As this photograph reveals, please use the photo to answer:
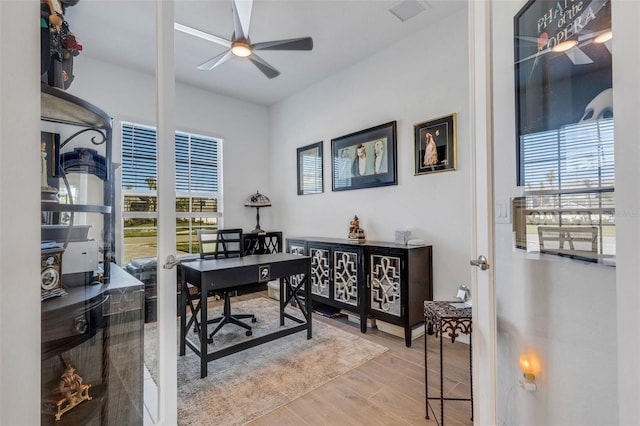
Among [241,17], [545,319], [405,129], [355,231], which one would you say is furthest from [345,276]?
[241,17]

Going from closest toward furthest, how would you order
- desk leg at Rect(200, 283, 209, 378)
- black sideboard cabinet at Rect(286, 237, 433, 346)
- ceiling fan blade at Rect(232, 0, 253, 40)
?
1. desk leg at Rect(200, 283, 209, 378)
2. ceiling fan blade at Rect(232, 0, 253, 40)
3. black sideboard cabinet at Rect(286, 237, 433, 346)

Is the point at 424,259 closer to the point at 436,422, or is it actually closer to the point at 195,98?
the point at 436,422

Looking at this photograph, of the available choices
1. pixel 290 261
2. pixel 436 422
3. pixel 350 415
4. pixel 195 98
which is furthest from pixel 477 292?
pixel 195 98

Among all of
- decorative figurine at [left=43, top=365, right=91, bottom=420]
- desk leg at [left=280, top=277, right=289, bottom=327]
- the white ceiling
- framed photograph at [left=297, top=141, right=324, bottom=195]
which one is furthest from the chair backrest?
decorative figurine at [left=43, top=365, right=91, bottom=420]

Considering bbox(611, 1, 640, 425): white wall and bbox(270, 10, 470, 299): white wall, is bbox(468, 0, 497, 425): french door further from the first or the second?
bbox(270, 10, 470, 299): white wall

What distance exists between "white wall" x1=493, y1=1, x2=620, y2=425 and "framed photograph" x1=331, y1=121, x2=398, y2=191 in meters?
1.81

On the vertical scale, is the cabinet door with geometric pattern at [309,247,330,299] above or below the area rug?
above

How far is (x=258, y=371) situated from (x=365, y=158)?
2.54 m

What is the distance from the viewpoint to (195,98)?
4.21 metres

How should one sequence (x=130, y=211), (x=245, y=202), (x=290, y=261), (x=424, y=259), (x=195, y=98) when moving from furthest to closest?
1. (x=245, y=202)
2. (x=195, y=98)
3. (x=424, y=259)
4. (x=290, y=261)
5. (x=130, y=211)

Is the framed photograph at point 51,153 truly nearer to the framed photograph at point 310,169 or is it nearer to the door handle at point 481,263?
the door handle at point 481,263

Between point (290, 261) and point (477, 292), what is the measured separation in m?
1.62

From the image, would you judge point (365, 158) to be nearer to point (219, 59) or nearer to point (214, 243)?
point (219, 59)

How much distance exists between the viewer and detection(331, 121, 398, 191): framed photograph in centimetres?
322
